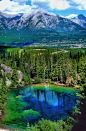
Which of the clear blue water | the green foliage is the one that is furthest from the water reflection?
the green foliage

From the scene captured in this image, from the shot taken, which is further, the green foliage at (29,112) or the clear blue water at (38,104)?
the green foliage at (29,112)

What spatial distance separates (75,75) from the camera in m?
34.4

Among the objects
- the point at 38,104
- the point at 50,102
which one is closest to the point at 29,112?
the point at 38,104

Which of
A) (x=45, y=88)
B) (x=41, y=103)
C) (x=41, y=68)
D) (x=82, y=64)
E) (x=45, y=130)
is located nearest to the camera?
(x=45, y=130)

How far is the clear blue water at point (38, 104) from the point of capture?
69.7ft

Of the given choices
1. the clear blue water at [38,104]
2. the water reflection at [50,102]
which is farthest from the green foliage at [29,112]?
the water reflection at [50,102]

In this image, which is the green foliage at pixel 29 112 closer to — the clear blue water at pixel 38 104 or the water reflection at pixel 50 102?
the clear blue water at pixel 38 104

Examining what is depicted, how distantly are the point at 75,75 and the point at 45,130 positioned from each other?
63.9ft

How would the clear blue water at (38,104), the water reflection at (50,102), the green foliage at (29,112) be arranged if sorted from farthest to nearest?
the water reflection at (50,102) → the green foliage at (29,112) → the clear blue water at (38,104)

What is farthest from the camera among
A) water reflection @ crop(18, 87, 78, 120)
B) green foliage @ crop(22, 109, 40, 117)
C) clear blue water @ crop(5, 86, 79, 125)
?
water reflection @ crop(18, 87, 78, 120)

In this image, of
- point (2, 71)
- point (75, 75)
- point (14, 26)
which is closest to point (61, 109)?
point (75, 75)

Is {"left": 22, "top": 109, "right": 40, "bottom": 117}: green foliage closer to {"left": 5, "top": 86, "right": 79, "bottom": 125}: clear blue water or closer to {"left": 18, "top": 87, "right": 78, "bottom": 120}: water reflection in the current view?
{"left": 5, "top": 86, "right": 79, "bottom": 125}: clear blue water

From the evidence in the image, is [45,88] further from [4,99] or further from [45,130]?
[45,130]

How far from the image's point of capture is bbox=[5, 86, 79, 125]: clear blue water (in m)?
21.2
